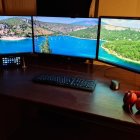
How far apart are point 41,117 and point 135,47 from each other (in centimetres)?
112

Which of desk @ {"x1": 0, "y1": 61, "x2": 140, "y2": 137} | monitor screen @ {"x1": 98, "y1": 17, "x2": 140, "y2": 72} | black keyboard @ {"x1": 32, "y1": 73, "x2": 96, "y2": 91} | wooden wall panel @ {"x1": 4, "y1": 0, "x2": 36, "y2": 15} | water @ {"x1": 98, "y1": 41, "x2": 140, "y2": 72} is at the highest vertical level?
wooden wall panel @ {"x1": 4, "y1": 0, "x2": 36, "y2": 15}

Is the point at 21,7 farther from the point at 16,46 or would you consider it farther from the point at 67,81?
the point at 67,81

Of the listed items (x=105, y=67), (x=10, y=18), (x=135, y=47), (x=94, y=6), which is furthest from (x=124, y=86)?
(x=10, y=18)

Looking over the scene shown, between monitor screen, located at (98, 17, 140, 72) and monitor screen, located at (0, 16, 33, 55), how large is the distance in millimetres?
610

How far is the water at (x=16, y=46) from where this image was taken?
1.66m

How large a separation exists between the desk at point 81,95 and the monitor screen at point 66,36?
0.16m

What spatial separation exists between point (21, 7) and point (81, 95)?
1146 millimetres

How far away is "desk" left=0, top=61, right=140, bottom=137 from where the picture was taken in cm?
103

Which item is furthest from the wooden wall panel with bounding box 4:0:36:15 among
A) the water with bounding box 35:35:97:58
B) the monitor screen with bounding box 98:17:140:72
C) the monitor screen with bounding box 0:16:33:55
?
the monitor screen with bounding box 98:17:140:72

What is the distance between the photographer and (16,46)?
1688mm

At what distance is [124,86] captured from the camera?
1348 mm

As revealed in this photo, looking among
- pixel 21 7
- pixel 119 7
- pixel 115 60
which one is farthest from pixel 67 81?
pixel 21 7

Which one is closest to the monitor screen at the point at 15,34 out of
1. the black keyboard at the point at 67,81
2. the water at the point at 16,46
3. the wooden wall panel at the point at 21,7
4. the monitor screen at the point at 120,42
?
the water at the point at 16,46

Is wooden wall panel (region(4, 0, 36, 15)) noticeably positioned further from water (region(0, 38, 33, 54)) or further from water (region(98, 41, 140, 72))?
water (region(98, 41, 140, 72))
